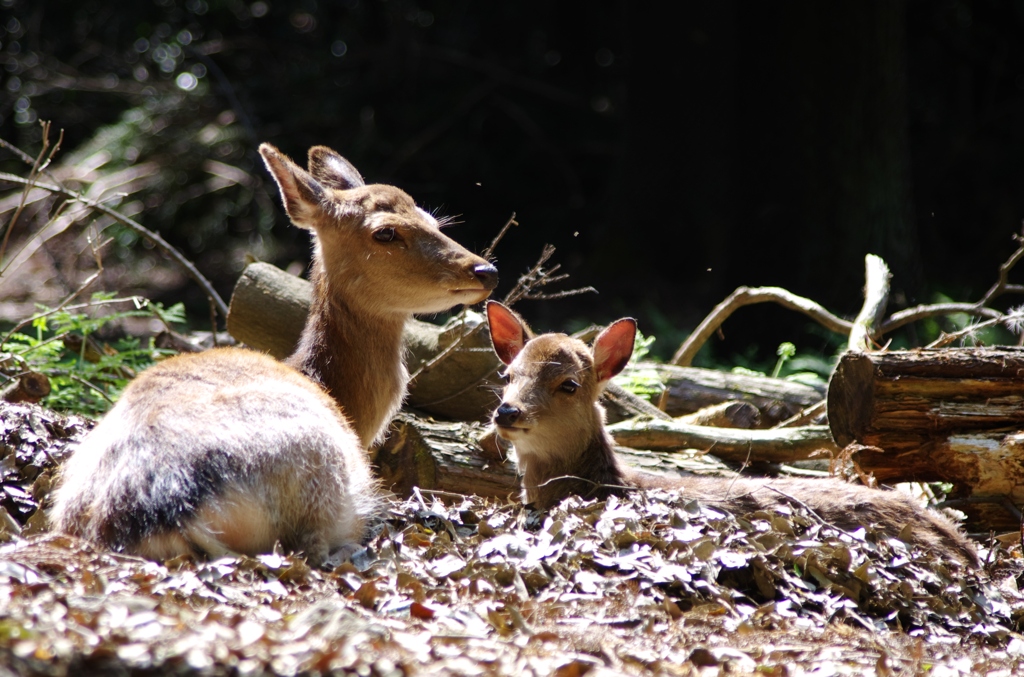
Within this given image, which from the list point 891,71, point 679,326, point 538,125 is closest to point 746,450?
point 679,326

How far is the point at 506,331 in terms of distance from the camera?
586cm

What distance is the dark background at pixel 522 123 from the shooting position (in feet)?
44.3

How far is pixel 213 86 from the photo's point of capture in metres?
14.0

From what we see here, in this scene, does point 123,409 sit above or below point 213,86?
below

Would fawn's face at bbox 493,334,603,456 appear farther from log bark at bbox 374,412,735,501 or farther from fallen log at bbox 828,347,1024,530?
fallen log at bbox 828,347,1024,530

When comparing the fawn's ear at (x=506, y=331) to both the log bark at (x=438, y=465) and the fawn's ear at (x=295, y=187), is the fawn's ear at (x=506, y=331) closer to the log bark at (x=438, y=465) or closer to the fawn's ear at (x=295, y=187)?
the log bark at (x=438, y=465)

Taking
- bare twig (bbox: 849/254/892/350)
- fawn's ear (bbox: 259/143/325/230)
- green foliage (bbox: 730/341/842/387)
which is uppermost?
fawn's ear (bbox: 259/143/325/230)

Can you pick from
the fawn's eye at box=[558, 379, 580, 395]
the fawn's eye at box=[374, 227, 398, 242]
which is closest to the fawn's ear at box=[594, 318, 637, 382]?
the fawn's eye at box=[558, 379, 580, 395]

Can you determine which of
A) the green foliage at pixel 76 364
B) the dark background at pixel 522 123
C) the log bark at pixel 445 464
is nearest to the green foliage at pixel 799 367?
the dark background at pixel 522 123

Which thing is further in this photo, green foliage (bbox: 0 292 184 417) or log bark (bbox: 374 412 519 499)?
green foliage (bbox: 0 292 184 417)

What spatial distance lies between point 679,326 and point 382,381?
7.23 m

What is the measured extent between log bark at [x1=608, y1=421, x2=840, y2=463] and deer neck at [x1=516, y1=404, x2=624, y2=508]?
105 centimetres

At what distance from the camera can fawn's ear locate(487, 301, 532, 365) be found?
5828 millimetres

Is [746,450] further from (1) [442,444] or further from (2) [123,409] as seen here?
(2) [123,409]
